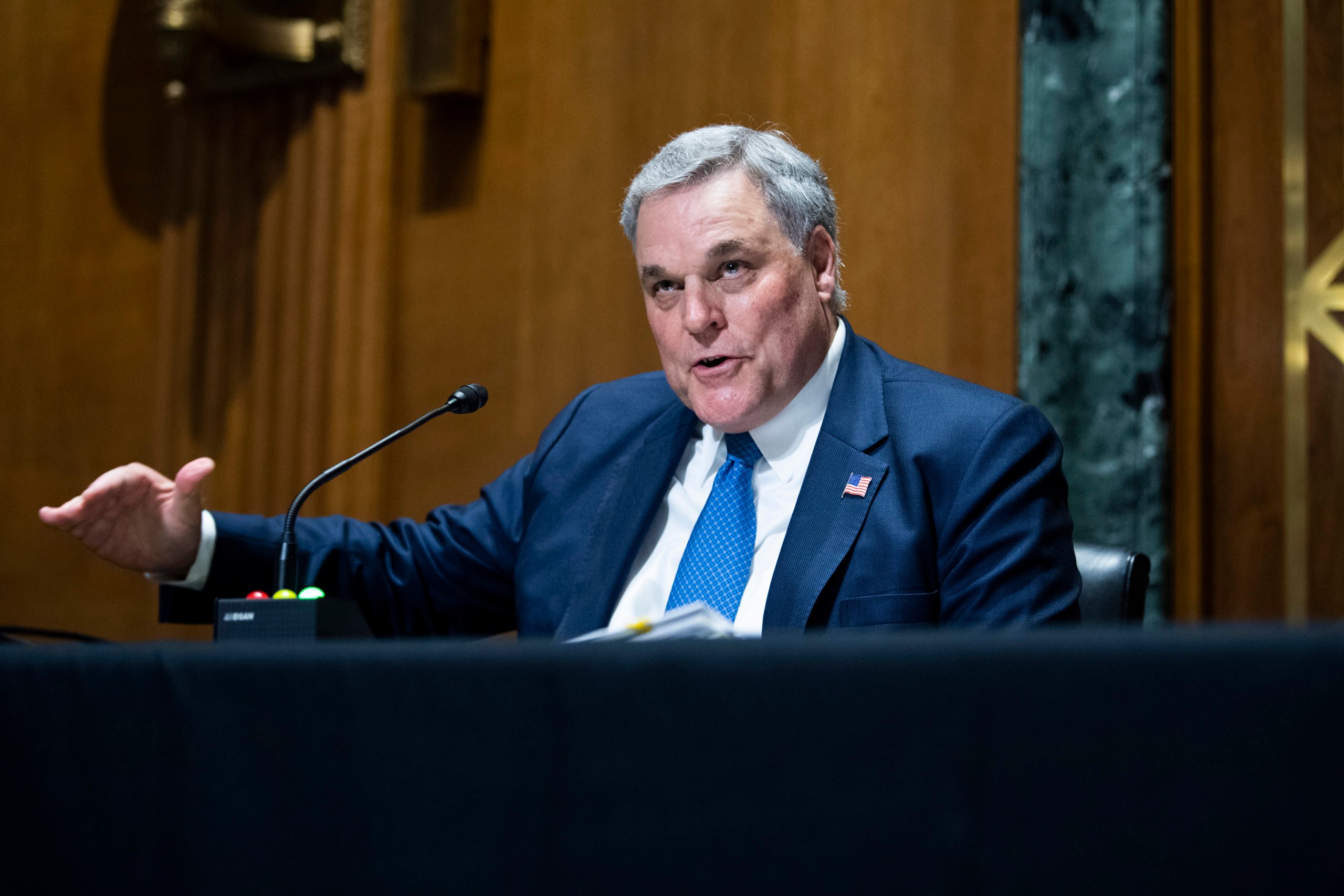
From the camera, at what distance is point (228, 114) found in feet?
11.2

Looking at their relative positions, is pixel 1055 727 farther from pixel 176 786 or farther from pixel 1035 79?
pixel 1035 79

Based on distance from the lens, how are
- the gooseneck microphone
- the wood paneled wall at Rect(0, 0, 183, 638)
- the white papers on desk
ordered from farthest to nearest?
1. the wood paneled wall at Rect(0, 0, 183, 638)
2. the gooseneck microphone
3. the white papers on desk

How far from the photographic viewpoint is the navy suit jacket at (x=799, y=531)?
1.45 m

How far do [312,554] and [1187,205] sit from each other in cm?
179

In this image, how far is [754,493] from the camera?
170cm

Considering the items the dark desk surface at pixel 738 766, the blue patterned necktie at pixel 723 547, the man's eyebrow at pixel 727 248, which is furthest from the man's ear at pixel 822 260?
the dark desk surface at pixel 738 766

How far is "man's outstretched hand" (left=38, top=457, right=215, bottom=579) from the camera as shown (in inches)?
58.8

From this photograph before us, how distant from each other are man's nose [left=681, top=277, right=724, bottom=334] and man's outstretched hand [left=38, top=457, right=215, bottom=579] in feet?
2.23

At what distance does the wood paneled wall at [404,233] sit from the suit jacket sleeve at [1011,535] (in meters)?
0.98

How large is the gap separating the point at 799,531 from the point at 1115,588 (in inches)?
18.2

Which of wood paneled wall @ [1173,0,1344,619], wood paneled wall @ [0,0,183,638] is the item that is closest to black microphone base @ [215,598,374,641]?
wood paneled wall @ [1173,0,1344,619]

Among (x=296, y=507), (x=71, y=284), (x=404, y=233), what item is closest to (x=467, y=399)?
(x=296, y=507)

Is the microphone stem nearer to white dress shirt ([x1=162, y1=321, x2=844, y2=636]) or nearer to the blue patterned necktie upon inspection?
white dress shirt ([x1=162, y1=321, x2=844, y2=636])

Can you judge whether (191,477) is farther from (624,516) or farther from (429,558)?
(624,516)
